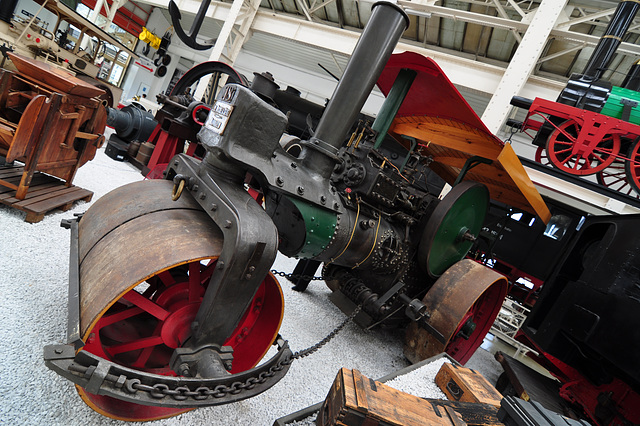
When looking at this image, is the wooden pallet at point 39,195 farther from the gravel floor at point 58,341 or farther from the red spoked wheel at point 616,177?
the red spoked wheel at point 616,177

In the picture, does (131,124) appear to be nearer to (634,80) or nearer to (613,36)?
(613,36)

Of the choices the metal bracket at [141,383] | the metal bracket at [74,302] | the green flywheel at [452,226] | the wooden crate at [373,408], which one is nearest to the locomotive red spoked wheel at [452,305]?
the green flywheel at [452,226]

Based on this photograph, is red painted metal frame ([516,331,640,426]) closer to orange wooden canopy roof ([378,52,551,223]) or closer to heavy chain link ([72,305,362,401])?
orange wooden canopy roof ([378,52,551,223])

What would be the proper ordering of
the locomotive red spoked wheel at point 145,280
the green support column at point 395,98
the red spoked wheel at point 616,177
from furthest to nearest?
the red spoked wheel at point 616,177 < the green support column at point 395,98 < the locomotive red spoked wheel at point 145,280

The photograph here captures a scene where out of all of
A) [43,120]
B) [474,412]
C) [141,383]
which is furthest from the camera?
[43,120]

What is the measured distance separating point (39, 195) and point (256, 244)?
2.59 m

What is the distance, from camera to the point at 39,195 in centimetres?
270

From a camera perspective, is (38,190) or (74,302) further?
(38,190)

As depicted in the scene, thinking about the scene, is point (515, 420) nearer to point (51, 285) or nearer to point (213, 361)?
point (213, 361)

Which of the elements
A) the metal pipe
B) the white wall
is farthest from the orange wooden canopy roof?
the white wall

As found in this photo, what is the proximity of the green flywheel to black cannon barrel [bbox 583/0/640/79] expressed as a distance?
3.18m

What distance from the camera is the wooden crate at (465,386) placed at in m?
1.82

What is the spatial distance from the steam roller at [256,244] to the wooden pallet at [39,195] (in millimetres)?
1198

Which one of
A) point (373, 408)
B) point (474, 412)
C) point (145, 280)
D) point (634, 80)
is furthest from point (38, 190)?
point (634, 80)
